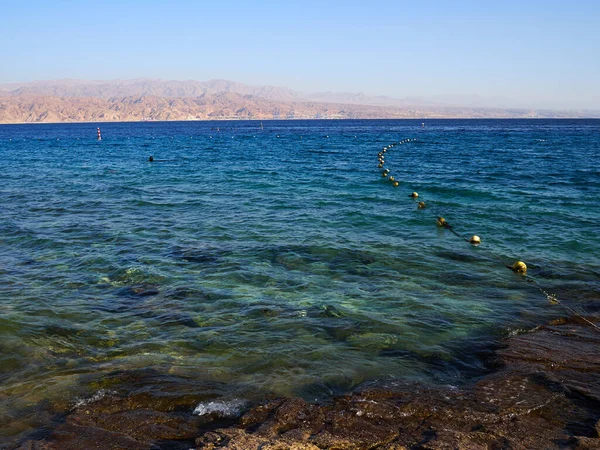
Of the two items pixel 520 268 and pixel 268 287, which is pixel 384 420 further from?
pixel 520 268

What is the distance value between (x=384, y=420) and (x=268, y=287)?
18.7ft

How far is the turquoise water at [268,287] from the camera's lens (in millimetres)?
7426

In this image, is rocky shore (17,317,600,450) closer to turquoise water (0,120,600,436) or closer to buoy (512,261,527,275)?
turquoise water (0,120,600,436)

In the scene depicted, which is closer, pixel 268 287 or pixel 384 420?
pixel 384 420

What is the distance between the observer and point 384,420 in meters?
5.88

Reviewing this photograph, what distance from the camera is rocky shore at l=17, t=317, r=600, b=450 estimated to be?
539cm

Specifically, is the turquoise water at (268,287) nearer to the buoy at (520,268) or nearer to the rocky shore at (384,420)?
the buoy at (520,268)

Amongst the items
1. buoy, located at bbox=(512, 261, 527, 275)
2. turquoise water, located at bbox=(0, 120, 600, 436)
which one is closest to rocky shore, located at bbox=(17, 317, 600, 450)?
turquoise water, located at bbox=(0, 120, 600, 436)

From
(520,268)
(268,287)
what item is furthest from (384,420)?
(520,268)

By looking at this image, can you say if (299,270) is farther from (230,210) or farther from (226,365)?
(230,210)

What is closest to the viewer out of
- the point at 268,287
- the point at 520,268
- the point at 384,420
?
the point at 384,420

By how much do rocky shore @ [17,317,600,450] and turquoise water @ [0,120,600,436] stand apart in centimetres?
49

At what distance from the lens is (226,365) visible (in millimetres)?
7625

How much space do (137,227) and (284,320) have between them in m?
10.0
